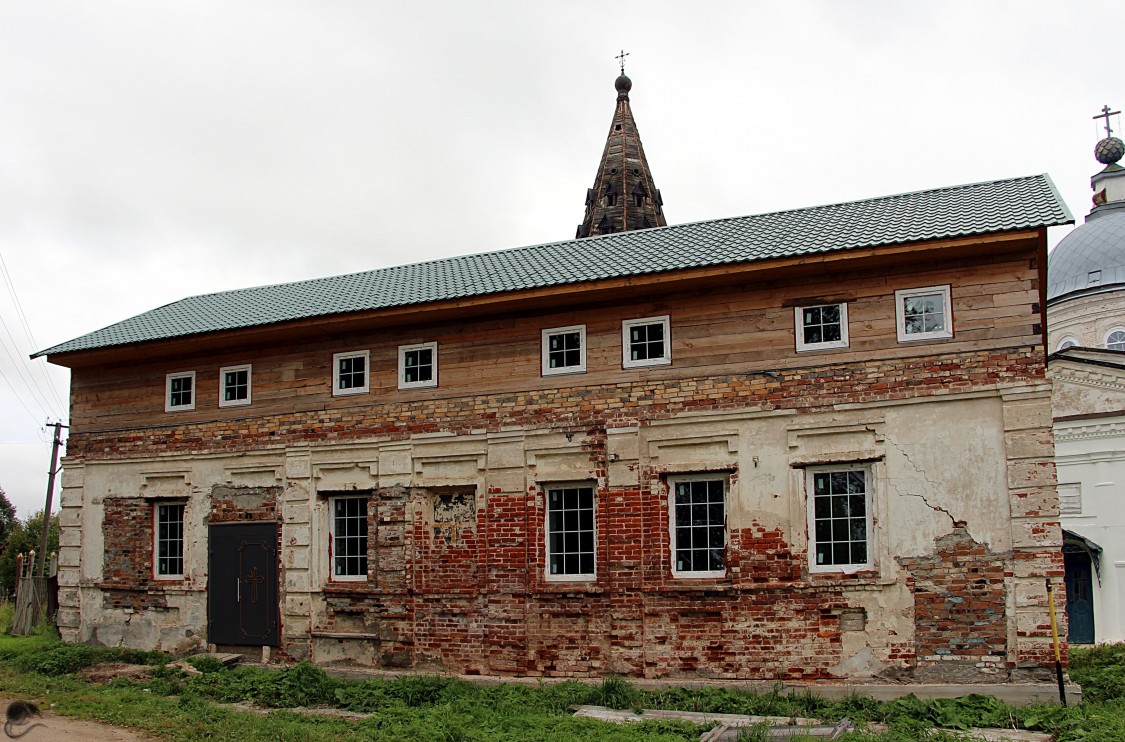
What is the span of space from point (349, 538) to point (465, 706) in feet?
15.0

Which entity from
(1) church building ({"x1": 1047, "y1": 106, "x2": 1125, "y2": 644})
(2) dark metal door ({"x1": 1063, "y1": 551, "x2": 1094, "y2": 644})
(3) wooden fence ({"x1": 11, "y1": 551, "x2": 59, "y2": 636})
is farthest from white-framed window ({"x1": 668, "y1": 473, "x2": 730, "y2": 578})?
(2) dark metal door ({"x1": 1063, "y1": 551, "x2": 1094, "y2": 644})

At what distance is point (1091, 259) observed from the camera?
A: 35938 millimetres

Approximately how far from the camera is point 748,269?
13.6 m

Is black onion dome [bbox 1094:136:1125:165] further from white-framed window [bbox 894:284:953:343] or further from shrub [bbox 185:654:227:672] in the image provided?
shrub [bbox 185:654:227:672]

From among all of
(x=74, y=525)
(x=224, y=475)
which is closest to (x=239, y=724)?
(x=224, y=475)

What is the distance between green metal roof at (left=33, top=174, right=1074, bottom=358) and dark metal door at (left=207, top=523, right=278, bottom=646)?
359 centimetres

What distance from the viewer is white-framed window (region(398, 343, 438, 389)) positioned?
15914 millimetres

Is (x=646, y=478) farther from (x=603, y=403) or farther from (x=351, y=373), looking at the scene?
(x=351, y=373)

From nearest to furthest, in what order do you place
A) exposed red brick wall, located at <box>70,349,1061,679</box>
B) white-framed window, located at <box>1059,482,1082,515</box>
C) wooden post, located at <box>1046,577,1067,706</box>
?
1. wooden post, located at <box>1046,577,1067,706</box>
2. exposed red brick wall, located at <box>70,349,1061,679</box>
3. white-framed window, located at <box>1059,482,1082,515</box>

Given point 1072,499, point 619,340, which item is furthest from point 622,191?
point 619,340

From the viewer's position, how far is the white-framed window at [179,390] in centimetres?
1802

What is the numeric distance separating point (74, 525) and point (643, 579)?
11.3 metres

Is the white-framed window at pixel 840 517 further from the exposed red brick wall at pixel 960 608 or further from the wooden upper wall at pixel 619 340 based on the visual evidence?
the wooden upper wall at pixel 619 340

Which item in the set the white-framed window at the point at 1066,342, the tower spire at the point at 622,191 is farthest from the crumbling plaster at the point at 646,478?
the white-framed window at the point at 1066,342
